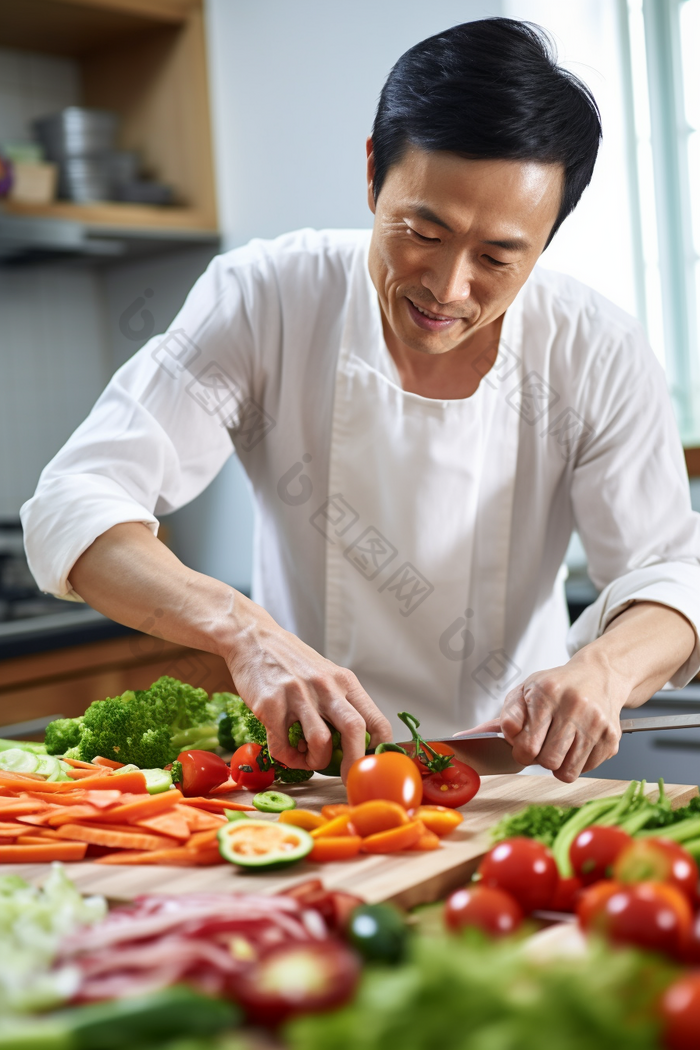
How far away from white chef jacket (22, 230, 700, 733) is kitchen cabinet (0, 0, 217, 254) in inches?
55.7

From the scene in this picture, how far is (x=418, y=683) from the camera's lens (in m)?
1.65

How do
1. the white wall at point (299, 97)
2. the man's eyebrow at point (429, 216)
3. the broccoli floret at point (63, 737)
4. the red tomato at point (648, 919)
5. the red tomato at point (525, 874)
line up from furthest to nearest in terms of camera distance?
the white wall at point (299, 97)
the broccoli floret at point (63, 737)
the man's eyebrow at point (429, 216)
the red tomato at point (525, 874)
the red tomato at point (648, 919)

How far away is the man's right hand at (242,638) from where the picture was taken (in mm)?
1194

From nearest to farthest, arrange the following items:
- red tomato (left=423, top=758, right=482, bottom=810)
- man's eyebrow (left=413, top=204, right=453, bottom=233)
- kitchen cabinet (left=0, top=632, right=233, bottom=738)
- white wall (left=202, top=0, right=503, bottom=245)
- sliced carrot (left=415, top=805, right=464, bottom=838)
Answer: sliced carrot (left=415, top=805, right=464, bottom=838)
red tomato (left=423, top=758, right=482, bottom=810)
man's eyebrow (left=413, top=204, right=453, bottom=233)
kitchen cabinet (left=0, top=632, right=233, bottom=738)
white wall (left=202, top=0, right=503, bottom=245)

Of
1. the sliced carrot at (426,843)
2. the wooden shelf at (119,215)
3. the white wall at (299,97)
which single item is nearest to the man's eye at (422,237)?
the sliced carrot at (426,843)

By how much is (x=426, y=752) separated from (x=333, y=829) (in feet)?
0.64

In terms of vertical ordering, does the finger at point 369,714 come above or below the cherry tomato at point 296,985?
below

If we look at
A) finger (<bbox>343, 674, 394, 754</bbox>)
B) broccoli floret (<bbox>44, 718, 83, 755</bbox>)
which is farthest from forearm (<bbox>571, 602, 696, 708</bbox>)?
broccoli floret (<bbox>44, 718, 83, 755</bbox>)

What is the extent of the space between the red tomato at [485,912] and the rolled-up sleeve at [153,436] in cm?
73

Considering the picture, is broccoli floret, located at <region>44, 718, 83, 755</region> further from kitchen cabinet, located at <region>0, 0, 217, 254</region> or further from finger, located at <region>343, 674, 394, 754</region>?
kitchen cabinet, located at <region>0, 0, 217, 254</region>

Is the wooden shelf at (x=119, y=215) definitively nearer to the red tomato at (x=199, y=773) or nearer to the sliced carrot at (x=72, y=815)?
the red tomato at (x=199, y=773)

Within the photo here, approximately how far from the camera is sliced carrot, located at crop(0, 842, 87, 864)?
3.49 feet

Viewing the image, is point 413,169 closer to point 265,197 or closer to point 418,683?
point 418,683

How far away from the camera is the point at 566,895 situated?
891mm
